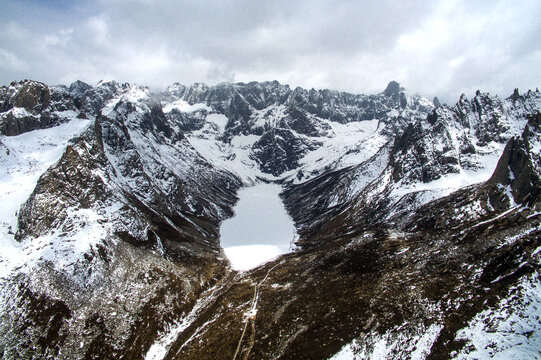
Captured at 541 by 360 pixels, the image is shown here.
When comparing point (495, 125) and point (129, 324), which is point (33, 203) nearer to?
point (129, 324)

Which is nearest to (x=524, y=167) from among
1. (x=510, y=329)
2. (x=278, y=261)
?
(x=510, y=329)

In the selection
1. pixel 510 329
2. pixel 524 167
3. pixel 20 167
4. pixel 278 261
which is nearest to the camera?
pixel 510 329

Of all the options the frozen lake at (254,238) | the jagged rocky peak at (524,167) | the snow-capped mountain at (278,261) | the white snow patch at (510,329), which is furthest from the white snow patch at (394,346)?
the frozen lake at (254,238)

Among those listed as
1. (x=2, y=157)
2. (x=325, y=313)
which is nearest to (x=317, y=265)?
(x=325, y=313)

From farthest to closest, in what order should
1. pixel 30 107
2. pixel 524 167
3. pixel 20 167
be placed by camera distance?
pixel 30 107 → pixel 20 167 → pixel 524 167

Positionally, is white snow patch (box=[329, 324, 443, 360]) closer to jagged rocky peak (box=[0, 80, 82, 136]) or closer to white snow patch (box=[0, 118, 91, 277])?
white snow patch (box=[0, 118, 91, 277])

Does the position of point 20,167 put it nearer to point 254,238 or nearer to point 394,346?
point 254,238

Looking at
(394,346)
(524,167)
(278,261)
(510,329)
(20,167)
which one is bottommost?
(394,346)

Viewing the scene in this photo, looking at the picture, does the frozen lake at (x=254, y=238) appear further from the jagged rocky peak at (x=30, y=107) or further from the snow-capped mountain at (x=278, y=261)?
the jagged rocky peak at (x=30, y=107)

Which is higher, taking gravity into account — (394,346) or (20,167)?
(20,167)

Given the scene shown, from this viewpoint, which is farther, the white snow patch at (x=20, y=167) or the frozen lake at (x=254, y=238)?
the frozen lake at (x=254, y=238)
